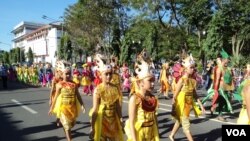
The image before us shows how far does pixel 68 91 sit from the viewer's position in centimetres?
910

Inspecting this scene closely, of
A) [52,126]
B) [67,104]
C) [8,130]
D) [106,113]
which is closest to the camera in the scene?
[106,113]

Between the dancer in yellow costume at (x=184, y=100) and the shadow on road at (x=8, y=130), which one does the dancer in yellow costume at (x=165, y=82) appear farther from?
the dancer in yellow costume at (x=184, y=100)

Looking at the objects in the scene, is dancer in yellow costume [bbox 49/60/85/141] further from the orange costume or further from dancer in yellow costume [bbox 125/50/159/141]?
dancer in yellow costume [bbox 125/50/159/141]

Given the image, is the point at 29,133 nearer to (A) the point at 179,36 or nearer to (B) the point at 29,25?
(A) the point at 179,36

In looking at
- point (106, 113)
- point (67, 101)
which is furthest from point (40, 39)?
point (106, 113)

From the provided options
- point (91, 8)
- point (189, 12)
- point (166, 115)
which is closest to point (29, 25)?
point (91, 8)

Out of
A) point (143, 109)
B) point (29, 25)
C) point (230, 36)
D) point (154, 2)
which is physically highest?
point (29, 25)

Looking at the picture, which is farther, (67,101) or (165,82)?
(165,82)

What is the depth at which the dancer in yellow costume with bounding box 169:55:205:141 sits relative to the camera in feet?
28.6

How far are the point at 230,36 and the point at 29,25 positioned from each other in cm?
13654

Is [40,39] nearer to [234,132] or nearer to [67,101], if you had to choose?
[67,101]

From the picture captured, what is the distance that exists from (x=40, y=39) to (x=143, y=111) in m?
133

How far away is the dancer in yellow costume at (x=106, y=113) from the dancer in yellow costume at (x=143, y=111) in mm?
1159

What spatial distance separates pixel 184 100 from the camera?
9039 mm
